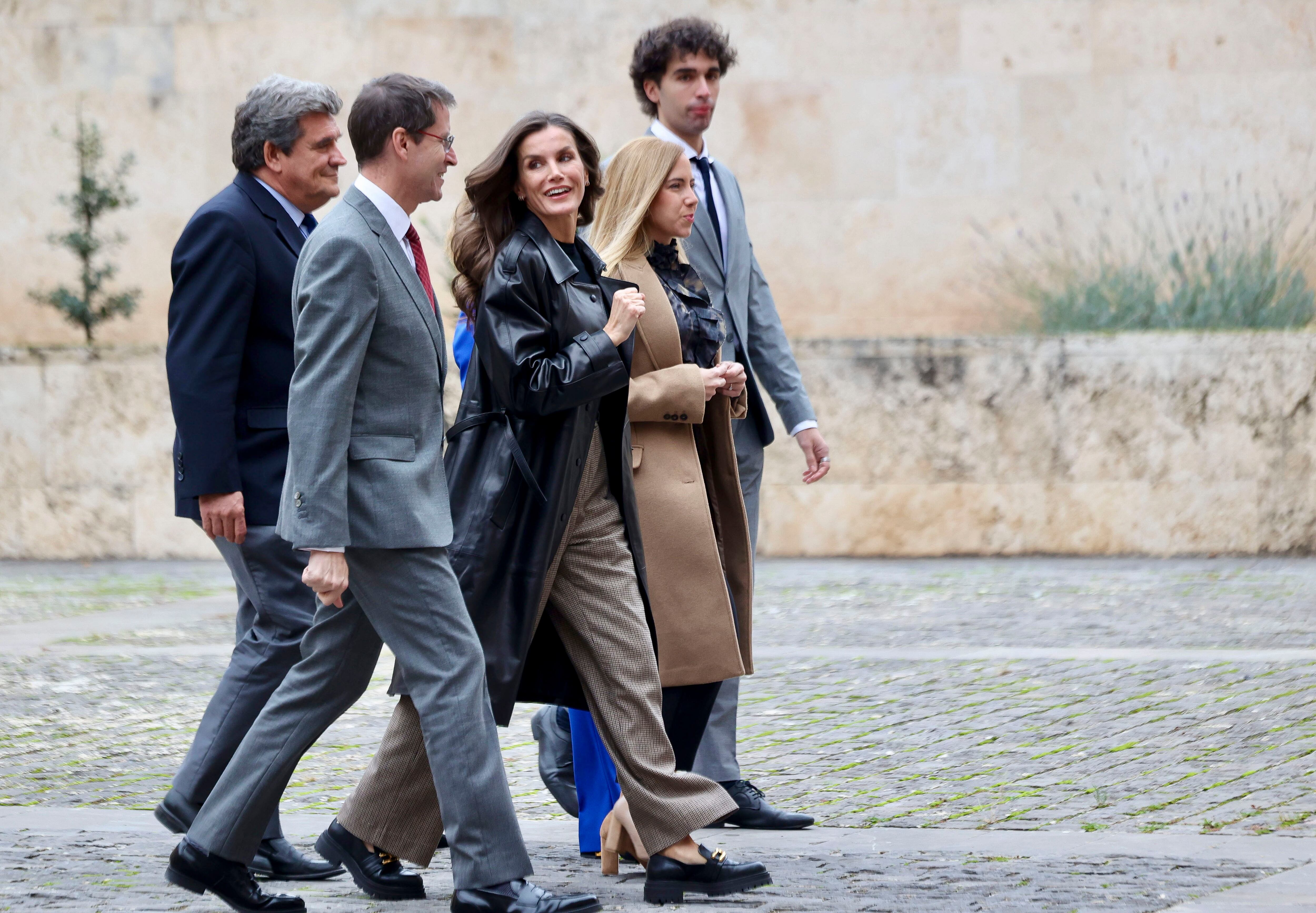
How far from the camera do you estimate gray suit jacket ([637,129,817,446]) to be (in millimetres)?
5234

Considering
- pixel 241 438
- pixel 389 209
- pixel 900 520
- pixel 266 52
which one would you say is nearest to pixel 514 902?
pixel 241 438

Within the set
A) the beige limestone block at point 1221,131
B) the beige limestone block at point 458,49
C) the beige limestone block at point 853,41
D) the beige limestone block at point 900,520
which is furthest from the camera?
the beige limestone block at point 458,49

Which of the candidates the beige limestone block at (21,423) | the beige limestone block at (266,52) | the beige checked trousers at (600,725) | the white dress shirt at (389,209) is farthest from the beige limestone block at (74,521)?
the white dress shirt at (389,209)

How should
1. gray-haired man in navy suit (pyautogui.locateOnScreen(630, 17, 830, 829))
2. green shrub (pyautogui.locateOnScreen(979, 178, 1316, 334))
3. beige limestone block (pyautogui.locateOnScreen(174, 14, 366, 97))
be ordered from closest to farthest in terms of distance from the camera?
gray-haired man in navy suit (pyautogui.locateOnScreen(630, 17, 830, 829)) < green shrub (pyautogui.locateOnScreen(979, 178, 1316, 334)) < beige limestone block (pyautogui.locateOnScreen(174, 14, 366, 97))

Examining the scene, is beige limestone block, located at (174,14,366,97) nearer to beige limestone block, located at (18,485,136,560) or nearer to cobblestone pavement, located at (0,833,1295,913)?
beige limestone block, located at (18,485,136,560)

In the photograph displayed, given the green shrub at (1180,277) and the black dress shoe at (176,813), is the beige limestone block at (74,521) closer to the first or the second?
the green shrub at (1180,277)

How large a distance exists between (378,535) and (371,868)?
2.79 ft

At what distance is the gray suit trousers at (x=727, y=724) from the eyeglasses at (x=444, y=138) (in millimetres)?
1308

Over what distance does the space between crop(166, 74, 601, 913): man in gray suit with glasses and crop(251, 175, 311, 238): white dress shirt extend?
71cm

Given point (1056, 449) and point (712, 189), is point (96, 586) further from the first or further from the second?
point (712, 189)

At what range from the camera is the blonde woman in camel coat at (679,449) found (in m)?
4.28

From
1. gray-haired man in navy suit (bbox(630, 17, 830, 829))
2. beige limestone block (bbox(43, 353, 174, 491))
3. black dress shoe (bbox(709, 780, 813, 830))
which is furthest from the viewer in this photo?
beige limestone block (bbox(43, 353, 174, 491))

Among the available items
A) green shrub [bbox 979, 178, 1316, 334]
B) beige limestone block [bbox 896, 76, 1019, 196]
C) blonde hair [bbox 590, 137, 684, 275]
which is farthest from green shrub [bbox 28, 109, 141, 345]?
blonde hair [bbox 590, 137, 684, 275]

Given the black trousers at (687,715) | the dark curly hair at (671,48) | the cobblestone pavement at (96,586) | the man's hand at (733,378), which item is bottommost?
the cobblestone pavement at (96,586)
